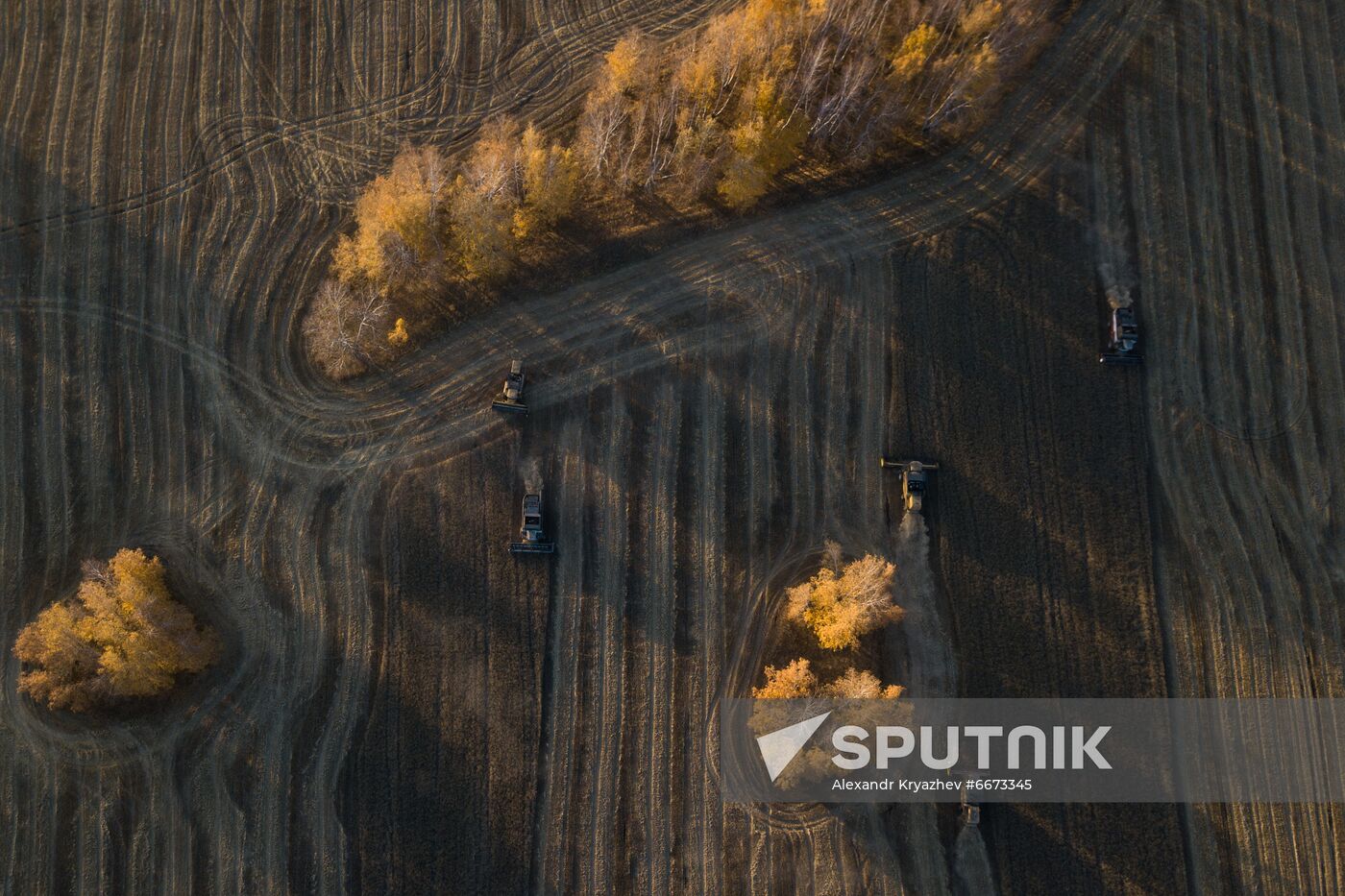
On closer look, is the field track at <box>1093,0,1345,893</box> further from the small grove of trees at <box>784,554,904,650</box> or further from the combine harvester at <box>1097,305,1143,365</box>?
the small grove of trees at <box>784,554,904,650</box>

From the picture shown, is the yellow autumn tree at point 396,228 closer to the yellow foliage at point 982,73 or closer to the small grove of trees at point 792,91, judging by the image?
the small grove of trees at point 792,91

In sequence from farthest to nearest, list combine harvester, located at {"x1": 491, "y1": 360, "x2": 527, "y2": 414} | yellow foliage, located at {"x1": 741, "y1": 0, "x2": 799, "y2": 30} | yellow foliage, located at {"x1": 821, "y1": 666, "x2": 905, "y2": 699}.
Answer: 1. yellow foliage, located at {"x1": 741, "y1": 0, "x2": 799, "y2": 30}
2. combine harvester, located at {"x1": 491, "y1": 360, "x2": 527, "y2": 414}
3. yellow foliage, located at {"x1": 821, "y1": 666, "x2": 905, "y2": 699}

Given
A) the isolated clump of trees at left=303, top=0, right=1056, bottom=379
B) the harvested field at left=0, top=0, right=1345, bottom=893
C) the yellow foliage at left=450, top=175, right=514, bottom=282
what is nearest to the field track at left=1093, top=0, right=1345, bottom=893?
the harvested field at left=0, top=0, right=1345, bottom=893

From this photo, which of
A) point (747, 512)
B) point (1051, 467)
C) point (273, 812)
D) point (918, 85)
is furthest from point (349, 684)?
point (918, 85)

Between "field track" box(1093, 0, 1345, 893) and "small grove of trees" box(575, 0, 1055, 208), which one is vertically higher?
"small grove of trees" box(575, 0, 1055, 208)

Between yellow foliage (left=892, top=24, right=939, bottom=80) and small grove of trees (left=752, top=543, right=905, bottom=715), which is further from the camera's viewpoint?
yellow foliage (left=892, top=24, right=939, bottom=80)

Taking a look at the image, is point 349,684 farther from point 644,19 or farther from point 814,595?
point 644,19
